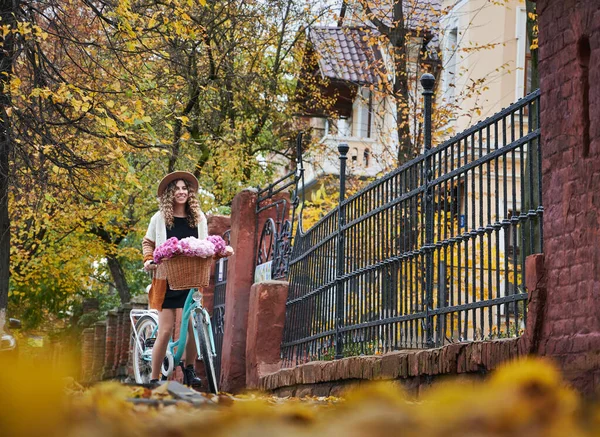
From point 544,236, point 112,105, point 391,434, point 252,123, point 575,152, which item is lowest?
point 391,434

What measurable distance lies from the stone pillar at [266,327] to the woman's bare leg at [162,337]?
1597 mm

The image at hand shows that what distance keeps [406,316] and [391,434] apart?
5892mm

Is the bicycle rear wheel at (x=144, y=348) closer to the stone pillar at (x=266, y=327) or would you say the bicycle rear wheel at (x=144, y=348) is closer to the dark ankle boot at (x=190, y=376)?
the stone pillar at (x=266, y=327)

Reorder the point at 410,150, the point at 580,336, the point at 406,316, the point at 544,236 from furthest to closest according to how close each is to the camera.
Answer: the point at 410,150 < the point at 406,316 < the point at 544,236 < the point at 580,336

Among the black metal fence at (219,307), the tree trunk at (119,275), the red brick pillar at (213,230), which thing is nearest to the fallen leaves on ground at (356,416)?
the black metal fence at (219,307)

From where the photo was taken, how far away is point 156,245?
8766 mm

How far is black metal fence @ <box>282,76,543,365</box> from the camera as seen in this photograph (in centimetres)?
537

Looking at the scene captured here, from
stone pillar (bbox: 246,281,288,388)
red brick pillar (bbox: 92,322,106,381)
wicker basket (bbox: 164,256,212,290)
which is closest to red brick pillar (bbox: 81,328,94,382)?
red brick pillar (bbox: 92,322,106,381)

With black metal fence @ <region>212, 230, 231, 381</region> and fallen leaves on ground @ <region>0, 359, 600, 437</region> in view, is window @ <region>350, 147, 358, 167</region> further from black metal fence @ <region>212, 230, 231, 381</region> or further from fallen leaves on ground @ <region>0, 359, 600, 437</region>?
fallen leaves on ground @ <region>0, 359, 600, 437</region>

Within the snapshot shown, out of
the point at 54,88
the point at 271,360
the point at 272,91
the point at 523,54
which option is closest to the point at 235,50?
the point at 272,91

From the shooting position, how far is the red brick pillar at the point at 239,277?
11812mm

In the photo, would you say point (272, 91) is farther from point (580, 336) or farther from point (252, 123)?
point (580, 336)

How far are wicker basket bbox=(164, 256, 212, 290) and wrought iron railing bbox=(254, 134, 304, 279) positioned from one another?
252 centimetres

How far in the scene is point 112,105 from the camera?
11648 mm
